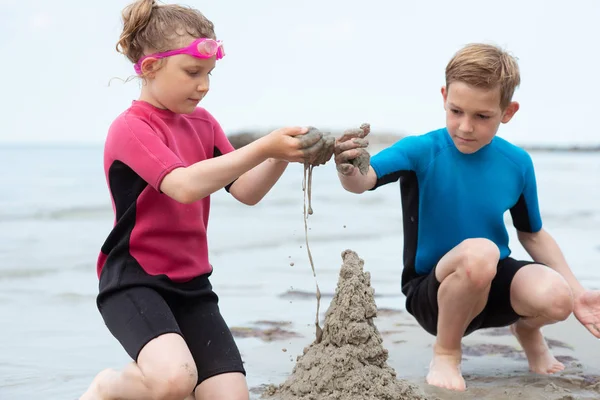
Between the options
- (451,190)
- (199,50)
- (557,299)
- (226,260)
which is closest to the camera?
(199,50)

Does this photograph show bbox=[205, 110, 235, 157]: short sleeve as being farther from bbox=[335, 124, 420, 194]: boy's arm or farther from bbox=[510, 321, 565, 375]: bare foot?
bbox=[510, 321, 565, 375]: bare foot

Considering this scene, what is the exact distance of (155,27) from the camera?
3031 mm

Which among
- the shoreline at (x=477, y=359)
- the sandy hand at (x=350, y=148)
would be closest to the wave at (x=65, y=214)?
the shoreline at (x=477, y=359)

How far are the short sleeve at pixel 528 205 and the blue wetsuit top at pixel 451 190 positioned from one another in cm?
1

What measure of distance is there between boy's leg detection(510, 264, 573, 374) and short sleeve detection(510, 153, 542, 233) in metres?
0.28

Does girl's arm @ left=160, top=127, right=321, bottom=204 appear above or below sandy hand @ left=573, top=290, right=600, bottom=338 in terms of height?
above

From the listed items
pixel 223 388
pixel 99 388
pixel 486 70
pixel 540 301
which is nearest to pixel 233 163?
pixel 223 388

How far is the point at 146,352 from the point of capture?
2.79m

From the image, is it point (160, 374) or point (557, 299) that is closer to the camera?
point (160, 374)

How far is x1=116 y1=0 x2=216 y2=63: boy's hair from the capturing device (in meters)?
3.01

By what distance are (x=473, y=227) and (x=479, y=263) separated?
34cm

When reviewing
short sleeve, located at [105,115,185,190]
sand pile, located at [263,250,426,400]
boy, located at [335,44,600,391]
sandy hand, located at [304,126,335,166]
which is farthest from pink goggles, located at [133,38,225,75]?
sand pile, located at [263,250,426,400]

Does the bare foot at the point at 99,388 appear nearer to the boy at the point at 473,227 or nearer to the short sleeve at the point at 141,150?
the short sleeve at the point at 141,150

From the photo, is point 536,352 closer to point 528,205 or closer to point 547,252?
point 547,252
